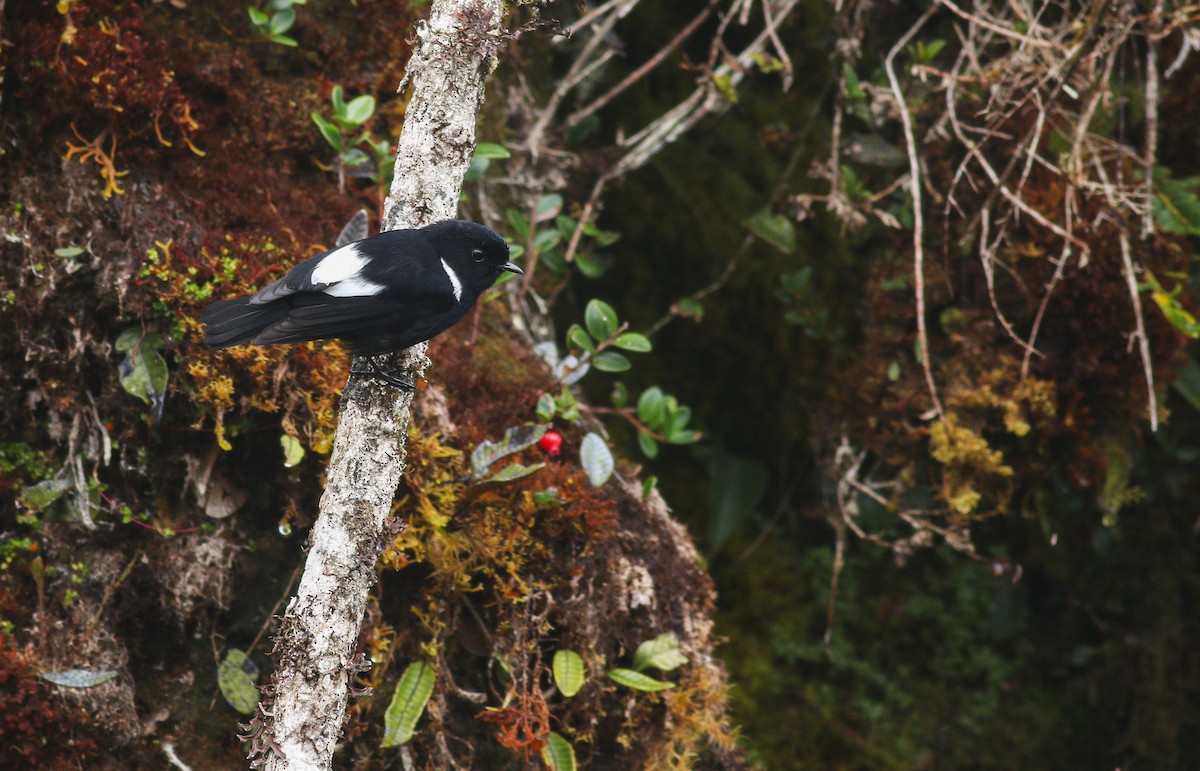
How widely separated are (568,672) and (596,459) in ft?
1.94

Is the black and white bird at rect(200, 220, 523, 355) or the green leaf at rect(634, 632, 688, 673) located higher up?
the black and white bird at rect(200, 220, 523, 355)

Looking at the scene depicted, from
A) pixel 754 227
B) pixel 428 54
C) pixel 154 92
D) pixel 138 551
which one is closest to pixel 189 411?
pixel 138 551

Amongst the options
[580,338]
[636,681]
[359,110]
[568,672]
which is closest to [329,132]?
[359,110]

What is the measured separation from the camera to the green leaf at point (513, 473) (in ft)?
8.53

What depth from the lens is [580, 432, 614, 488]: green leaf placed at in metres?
2.79

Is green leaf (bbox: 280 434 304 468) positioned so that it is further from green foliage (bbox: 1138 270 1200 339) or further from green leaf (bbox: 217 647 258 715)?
green foliage (bbox: 1138 270 1200 339)

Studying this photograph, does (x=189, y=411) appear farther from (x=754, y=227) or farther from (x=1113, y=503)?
(x=1113, y=503)

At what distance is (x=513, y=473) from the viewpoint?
8.59 ft

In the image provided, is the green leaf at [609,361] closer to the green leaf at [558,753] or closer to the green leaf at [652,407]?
the green leaf at [652,407]

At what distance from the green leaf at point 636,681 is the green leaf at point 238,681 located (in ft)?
3.09

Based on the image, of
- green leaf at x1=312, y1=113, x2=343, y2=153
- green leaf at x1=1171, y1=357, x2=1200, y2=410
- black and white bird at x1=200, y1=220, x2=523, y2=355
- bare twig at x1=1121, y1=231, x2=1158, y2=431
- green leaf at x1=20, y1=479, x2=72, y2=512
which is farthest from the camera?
green leaf at x1=1171, y1=357, x2=1200, y2=410

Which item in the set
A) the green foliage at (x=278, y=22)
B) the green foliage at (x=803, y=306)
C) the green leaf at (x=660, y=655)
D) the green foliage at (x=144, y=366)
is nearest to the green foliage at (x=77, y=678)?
the green foliage at (x=144, y=366)

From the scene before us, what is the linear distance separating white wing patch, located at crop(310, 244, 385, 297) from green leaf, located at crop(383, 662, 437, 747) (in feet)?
3.28

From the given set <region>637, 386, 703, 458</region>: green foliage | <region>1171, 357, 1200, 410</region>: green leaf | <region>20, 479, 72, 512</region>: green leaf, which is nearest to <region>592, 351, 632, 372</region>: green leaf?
<region>637, 386, 703, 458</region>: green foliage
